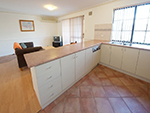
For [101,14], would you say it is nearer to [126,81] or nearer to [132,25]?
[132,25]

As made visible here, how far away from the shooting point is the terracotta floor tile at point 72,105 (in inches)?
54.8

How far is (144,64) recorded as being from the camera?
6.71ft

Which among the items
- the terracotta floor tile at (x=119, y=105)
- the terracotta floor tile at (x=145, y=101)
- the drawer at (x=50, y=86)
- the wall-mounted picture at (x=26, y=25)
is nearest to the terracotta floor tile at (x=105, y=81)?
the terracotta floor tile at (x=119, y=105)

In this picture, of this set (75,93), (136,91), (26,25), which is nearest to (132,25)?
(136,91)

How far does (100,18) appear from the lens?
3293 millimetres

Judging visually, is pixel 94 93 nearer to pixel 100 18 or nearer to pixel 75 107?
pixel 75 107

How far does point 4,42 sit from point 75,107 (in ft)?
16.6

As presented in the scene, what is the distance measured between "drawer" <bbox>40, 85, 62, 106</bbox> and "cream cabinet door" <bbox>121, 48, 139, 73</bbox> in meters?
2.01

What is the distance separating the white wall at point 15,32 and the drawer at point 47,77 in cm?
456

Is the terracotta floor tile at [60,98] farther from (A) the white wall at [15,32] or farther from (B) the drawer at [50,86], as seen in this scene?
(A) the white wall at [15,32]

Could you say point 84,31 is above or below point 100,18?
below

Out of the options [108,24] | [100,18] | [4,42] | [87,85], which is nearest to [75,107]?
[87,85]

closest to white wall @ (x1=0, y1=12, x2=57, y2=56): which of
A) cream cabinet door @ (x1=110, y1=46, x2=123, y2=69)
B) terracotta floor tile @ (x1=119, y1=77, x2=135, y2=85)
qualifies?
cream cabinet door @ (x1=110, y1=46, x2=123, y2=69)

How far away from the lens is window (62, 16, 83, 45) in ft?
14.1
